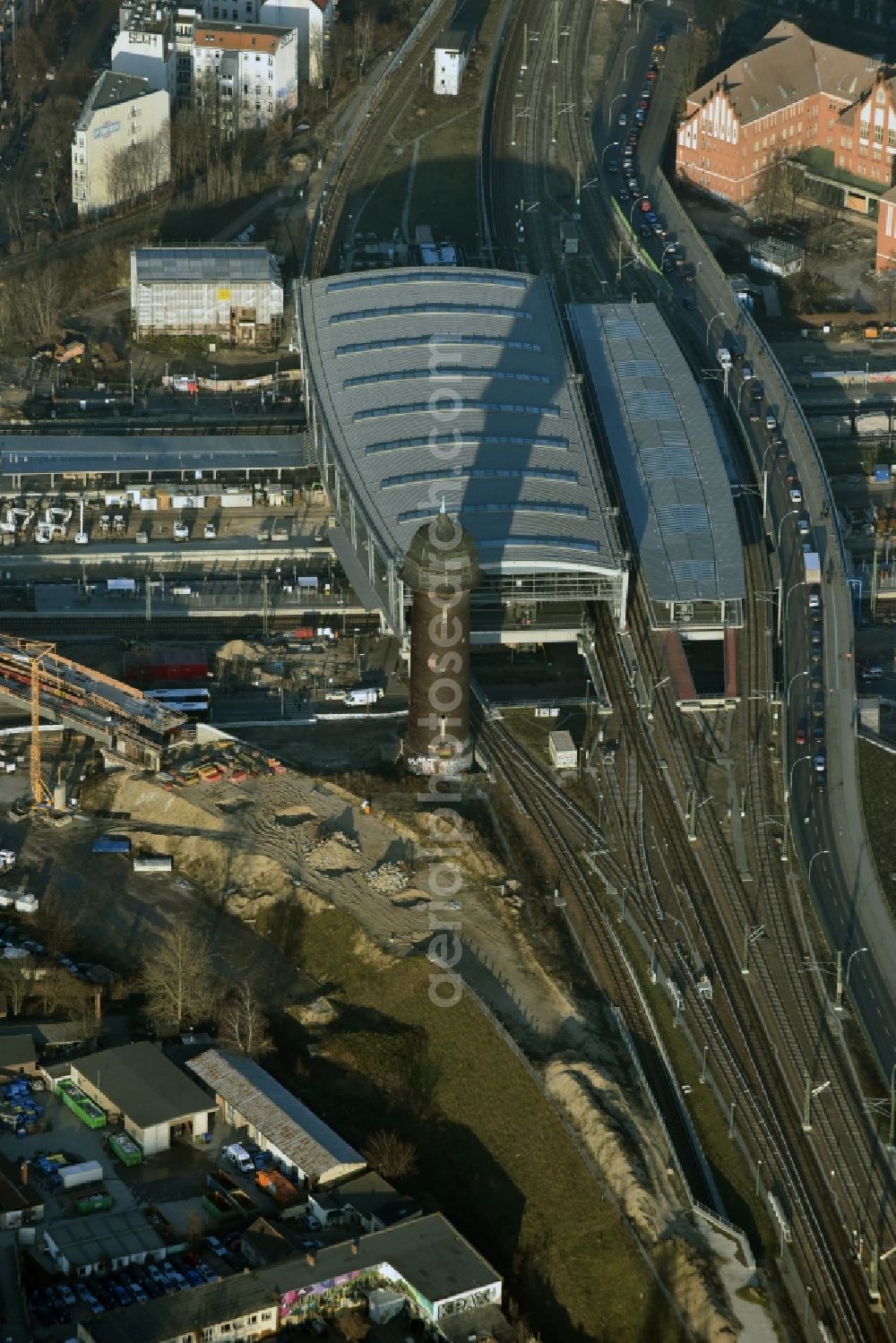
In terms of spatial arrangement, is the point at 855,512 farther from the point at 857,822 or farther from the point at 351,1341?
the point at 351,1341

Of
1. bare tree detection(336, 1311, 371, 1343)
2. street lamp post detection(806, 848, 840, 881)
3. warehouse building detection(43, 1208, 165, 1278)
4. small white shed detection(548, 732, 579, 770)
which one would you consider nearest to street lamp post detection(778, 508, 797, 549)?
small white shed detection(548, 732, 579, 770)

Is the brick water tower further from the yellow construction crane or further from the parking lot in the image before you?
the parking lot

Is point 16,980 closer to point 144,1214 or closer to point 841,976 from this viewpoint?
point 144,1214

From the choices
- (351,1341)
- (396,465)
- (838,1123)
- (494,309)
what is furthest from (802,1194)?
(494,309)

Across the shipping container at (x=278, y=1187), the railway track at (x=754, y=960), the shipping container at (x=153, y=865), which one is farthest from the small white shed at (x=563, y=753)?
the shipping container at (x=278, y=1187)

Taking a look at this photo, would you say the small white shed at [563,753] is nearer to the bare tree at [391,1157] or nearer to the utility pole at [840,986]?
the utility pole at [840,986]

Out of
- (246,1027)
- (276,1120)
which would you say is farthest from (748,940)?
(276,1120)
